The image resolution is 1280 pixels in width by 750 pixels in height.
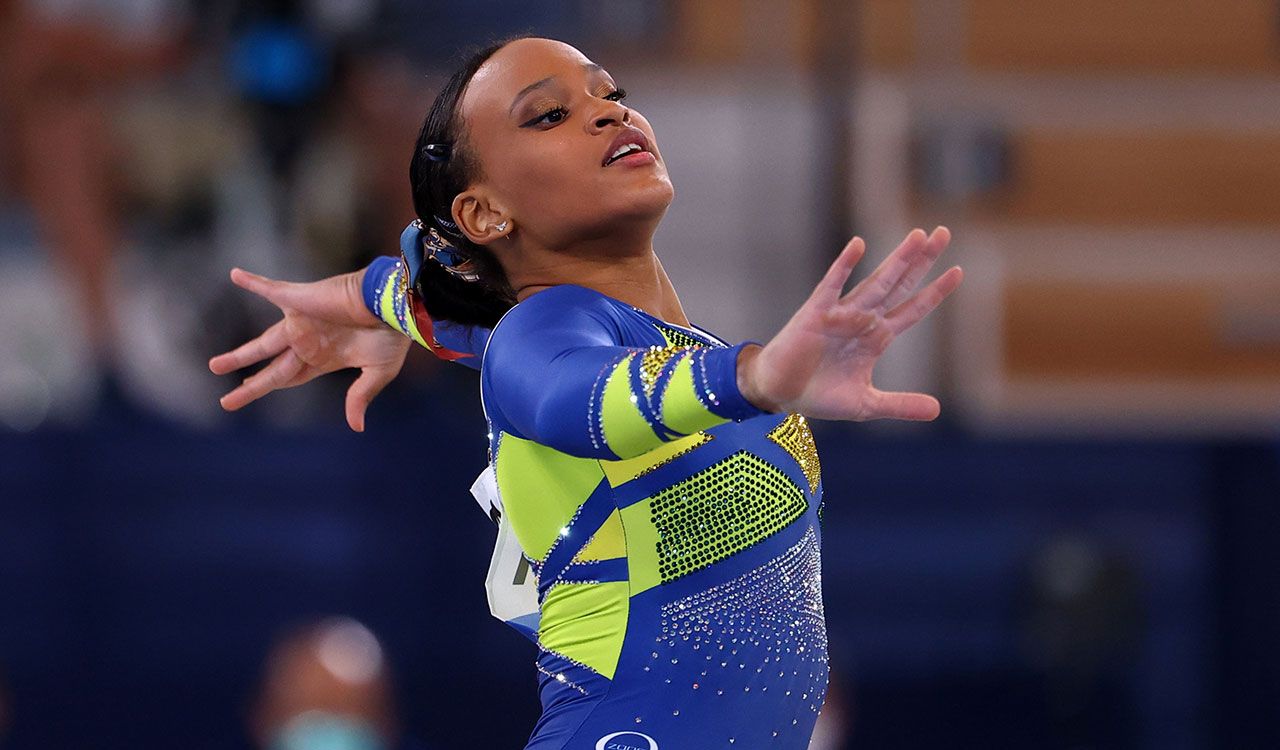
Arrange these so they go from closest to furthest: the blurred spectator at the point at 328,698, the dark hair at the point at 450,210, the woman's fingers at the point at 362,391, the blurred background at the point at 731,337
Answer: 1. the dark hair at the point at 450,210
2. the woman's fingers at the point at 362,391
3. the blurred spectator at the point at 328,698
4. the blurred background at the point at 731,337

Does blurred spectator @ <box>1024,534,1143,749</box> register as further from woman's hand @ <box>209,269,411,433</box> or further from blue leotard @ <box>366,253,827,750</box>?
blue leotard @ <box>366,253,827,750</box>

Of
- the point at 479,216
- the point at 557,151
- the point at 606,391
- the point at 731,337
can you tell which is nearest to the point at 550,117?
the point at 557,151

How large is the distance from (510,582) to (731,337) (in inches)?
140

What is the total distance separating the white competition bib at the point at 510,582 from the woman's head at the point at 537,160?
35 centimetres

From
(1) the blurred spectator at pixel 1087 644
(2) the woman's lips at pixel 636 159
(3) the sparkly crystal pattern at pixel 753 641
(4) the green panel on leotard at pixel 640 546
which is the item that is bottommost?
(1) the blurred spectator at pixel 1087 644

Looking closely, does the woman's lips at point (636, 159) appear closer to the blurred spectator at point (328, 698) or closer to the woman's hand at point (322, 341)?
the woman's hand at point (322, 341)

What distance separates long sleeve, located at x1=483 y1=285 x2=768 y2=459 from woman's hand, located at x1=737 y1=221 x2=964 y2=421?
0.15 ft

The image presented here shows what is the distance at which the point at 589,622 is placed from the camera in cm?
233

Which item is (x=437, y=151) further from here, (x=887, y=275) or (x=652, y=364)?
(x=887, y=275)

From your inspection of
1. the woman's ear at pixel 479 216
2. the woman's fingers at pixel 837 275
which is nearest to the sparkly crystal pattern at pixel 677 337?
the woman's ear at pixel 479 216

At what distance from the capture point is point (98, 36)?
5.62 m

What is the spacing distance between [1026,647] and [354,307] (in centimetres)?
281

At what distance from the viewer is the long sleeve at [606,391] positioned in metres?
1.90

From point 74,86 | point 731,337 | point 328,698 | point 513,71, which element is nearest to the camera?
point 513,71
